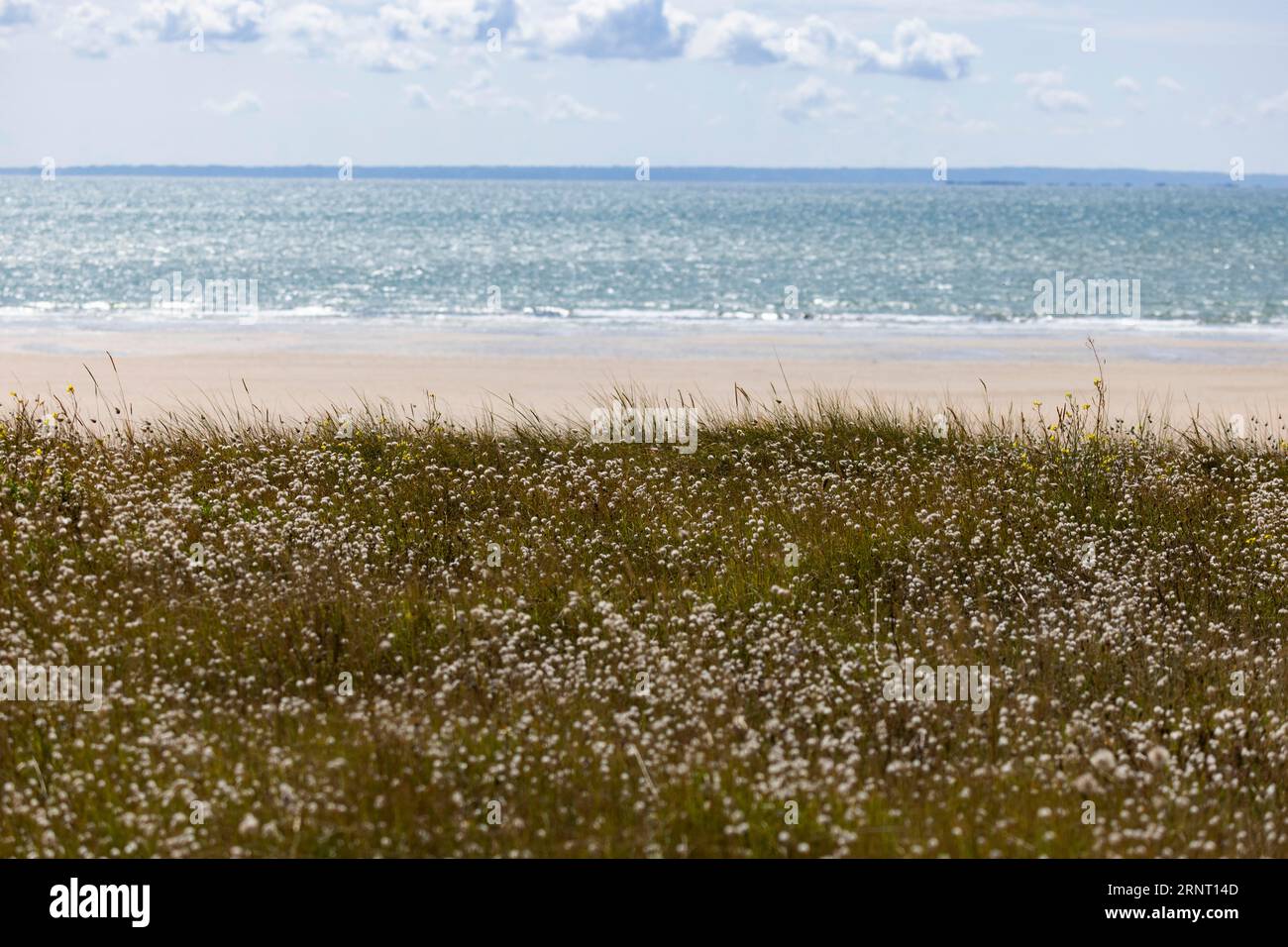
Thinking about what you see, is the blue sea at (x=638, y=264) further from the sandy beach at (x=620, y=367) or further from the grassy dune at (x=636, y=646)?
the grassy dune at (x=636, y=646)

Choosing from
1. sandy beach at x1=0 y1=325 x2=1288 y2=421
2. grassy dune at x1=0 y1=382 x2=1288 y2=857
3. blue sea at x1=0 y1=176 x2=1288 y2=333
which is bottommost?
grassy dune at x1=0 y1=382 x2=1288 y2=857

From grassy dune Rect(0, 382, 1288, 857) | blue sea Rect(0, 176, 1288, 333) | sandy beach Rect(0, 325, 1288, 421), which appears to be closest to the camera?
grassy dune Rect(0, 382, 1288, 857)

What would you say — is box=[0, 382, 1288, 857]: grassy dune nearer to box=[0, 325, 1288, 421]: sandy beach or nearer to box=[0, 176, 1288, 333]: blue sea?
box=[0, 325, 1288, 421]: sandy beach

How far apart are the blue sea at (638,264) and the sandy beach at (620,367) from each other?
407 cm

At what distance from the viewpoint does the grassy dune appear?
5008mm

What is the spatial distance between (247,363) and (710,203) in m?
134

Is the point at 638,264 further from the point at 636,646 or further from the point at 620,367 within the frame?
the point at 636,646

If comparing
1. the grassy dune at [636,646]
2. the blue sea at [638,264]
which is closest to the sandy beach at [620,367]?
the blue sea at [638,264]

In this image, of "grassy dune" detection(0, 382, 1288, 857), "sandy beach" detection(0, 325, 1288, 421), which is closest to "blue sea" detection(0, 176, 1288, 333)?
"sandy beach" detection(0, 325, 1288, 421)

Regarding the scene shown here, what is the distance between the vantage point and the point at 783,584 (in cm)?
760

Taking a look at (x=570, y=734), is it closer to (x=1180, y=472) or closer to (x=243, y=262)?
(x=1180, y=472)

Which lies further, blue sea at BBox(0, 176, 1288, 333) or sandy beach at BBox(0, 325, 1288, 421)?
blue sea at BBox(0, 176, 1288, 333)

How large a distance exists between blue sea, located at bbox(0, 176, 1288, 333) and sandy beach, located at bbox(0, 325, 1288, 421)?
4066mm

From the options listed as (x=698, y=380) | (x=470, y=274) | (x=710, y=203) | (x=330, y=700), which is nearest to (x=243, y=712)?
(x=330, y=700)
